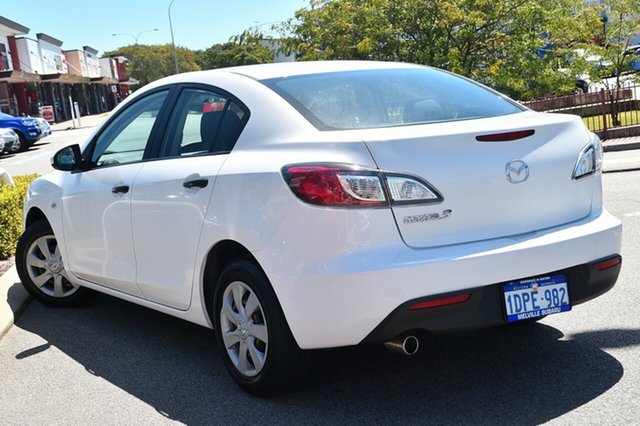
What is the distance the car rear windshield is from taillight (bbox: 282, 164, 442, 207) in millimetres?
383

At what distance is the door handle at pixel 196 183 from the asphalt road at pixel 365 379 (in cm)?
106

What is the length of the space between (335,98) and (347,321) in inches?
47.6

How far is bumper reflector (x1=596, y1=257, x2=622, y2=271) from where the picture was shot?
382 cm

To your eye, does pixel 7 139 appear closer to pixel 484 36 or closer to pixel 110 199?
pixel 484 36

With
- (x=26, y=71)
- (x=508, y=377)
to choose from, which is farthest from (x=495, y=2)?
(x=26, y=71)

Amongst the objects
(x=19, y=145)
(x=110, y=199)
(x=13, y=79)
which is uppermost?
(x=13, y=79)

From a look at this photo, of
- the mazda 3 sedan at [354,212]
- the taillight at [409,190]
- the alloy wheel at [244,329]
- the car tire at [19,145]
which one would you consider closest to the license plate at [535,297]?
the mazda 3 sedan at [354,212]

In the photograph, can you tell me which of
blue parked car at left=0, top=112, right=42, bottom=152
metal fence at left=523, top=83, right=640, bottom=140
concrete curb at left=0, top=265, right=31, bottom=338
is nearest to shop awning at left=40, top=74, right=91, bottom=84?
blue parked car at left=0, top=112, right=42, bottom=152

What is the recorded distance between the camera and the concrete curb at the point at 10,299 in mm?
5855

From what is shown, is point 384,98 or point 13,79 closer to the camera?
point 384,98

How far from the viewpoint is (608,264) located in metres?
3.87

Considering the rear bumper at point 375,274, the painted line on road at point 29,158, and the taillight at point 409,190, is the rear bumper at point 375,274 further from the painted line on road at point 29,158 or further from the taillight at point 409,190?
the painted line on road at point 29,158

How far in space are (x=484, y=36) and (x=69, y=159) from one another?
1557 cm

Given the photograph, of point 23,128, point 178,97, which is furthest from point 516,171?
point 23,128
